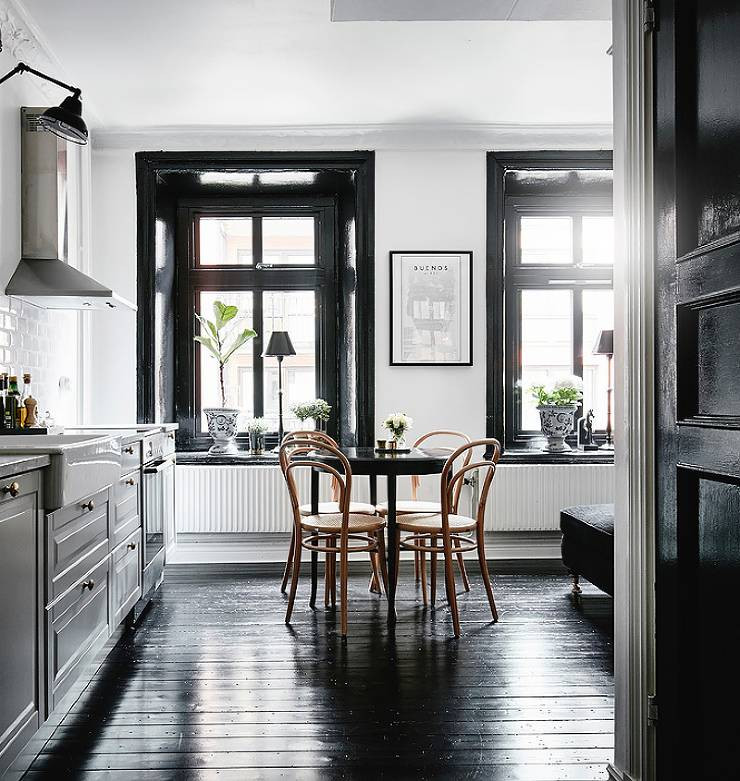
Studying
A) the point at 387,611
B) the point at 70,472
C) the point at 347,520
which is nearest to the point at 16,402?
the point at 70,472

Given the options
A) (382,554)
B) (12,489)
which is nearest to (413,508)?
(382,554)

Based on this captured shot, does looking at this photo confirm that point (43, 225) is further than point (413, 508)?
No

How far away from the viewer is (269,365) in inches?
226

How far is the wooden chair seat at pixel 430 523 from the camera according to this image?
396 cm

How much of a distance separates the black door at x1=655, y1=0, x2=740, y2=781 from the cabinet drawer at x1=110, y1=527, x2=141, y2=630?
7.27 feet

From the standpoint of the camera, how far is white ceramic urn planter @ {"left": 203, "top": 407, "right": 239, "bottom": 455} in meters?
5.53

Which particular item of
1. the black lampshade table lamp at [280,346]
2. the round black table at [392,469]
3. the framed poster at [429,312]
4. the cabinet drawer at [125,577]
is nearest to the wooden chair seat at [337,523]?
the round black table at [392,469]

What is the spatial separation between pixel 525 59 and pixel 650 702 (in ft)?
11.0

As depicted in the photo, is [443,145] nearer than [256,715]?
No

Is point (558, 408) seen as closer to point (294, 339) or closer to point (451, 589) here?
point (294, 339)

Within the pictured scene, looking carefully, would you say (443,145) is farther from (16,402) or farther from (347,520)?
(16,402)

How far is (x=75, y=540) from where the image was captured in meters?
2.73

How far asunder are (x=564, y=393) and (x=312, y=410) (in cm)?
169

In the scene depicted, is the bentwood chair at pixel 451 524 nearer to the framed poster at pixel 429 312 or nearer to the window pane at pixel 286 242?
the framed poster at pixel 429 312
